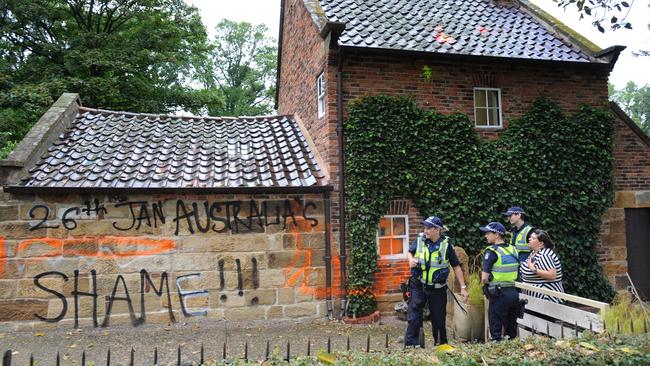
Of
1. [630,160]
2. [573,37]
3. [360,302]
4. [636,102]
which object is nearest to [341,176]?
[360,302]

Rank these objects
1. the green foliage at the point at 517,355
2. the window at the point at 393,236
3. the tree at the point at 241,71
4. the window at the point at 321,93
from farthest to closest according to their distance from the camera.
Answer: the tree at the point at 241,71 → the window at the point at 321,93 → the window at the point at 393,236 → the green foliage at the point at 517,355

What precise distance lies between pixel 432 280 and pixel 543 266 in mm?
1430

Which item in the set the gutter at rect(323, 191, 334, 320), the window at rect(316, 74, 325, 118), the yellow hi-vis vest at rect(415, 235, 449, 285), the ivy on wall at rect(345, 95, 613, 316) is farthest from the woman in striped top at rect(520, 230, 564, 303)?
the window at rect(316, 74, 325, 118)

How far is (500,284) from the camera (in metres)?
5.72

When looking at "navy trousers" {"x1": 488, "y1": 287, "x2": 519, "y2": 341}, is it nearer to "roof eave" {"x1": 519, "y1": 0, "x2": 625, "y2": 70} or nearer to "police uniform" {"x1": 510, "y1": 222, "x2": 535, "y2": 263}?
"police uniform" {"x1": 510, "y1": 222, "x2": 535, "y2": 263}

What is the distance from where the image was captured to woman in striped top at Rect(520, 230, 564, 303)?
580cm

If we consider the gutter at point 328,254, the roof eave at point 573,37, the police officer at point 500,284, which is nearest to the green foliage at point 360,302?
the gutter at point 328,254

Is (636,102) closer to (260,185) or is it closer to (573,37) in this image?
(573,37)

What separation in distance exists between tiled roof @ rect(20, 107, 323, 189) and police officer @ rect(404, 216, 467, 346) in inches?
114

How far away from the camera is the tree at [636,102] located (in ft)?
147

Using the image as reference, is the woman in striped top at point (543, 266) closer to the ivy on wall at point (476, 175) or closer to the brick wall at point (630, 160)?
the ivy on wall at point (476, 175)

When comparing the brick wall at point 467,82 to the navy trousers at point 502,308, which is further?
the brick wall at point 467,82

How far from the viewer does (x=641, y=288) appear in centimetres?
1020

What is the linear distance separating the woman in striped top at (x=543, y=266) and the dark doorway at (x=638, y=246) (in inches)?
223
